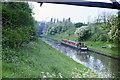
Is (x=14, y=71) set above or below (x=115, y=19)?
below

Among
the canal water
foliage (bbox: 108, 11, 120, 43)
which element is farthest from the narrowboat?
foliage (bbox: 108, 11, 120, 43)

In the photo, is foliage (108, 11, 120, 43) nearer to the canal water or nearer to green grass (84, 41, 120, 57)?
green grass (84, 41, 120, 57)

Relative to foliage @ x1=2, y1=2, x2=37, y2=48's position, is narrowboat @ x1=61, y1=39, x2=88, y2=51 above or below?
below

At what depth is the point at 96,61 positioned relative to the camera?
2600mm

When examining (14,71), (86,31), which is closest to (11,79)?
(14,71)

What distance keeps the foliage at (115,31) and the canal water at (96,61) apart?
0.64 m

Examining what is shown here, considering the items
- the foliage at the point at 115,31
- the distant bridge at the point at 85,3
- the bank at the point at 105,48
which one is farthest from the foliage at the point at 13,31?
the foliage at the point at 115,31

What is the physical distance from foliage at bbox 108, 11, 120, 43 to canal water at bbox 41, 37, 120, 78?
0.64 m

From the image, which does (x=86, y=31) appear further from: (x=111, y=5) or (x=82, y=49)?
(x=111, y=5)

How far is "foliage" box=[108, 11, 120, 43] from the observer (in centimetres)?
235

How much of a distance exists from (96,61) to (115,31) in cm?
95

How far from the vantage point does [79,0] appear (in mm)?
503

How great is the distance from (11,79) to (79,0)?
111 cm

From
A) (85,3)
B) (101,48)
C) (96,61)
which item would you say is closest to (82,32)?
(101,48)
